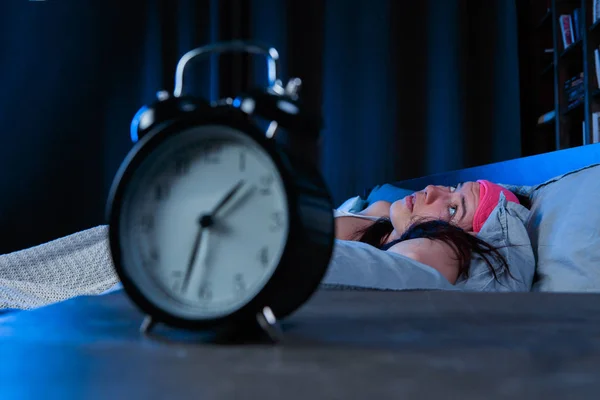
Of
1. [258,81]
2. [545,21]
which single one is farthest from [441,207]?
[258,81]

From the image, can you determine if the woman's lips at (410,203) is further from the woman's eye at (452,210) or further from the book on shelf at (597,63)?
the book on shelf at (597,63)

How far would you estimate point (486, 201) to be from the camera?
1635 mm

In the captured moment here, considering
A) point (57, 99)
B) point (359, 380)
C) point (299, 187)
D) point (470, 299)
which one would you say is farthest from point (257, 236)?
point (57, 99)

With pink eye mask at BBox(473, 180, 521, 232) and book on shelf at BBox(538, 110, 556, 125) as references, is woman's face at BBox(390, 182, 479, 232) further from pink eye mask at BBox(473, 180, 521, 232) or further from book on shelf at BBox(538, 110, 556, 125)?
book on shelf at BBox(538, 110, 556, 125)

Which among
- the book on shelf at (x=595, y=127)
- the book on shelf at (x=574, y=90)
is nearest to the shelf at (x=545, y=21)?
the book on shelf at (x=574, y=90)

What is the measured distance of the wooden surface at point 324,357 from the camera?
10.0 inches

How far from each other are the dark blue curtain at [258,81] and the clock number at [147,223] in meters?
3.24

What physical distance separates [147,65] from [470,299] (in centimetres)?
364

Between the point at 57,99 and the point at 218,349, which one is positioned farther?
the point at 57,99

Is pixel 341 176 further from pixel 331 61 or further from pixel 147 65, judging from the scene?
pixel 147 65

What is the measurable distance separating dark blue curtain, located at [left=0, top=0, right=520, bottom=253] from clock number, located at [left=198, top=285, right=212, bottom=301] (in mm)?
3252

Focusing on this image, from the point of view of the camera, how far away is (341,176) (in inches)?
145

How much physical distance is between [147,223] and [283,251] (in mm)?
111

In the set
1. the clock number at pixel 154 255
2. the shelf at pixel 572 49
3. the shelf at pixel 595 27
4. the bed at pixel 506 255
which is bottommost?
the bed at pixel 506 255
